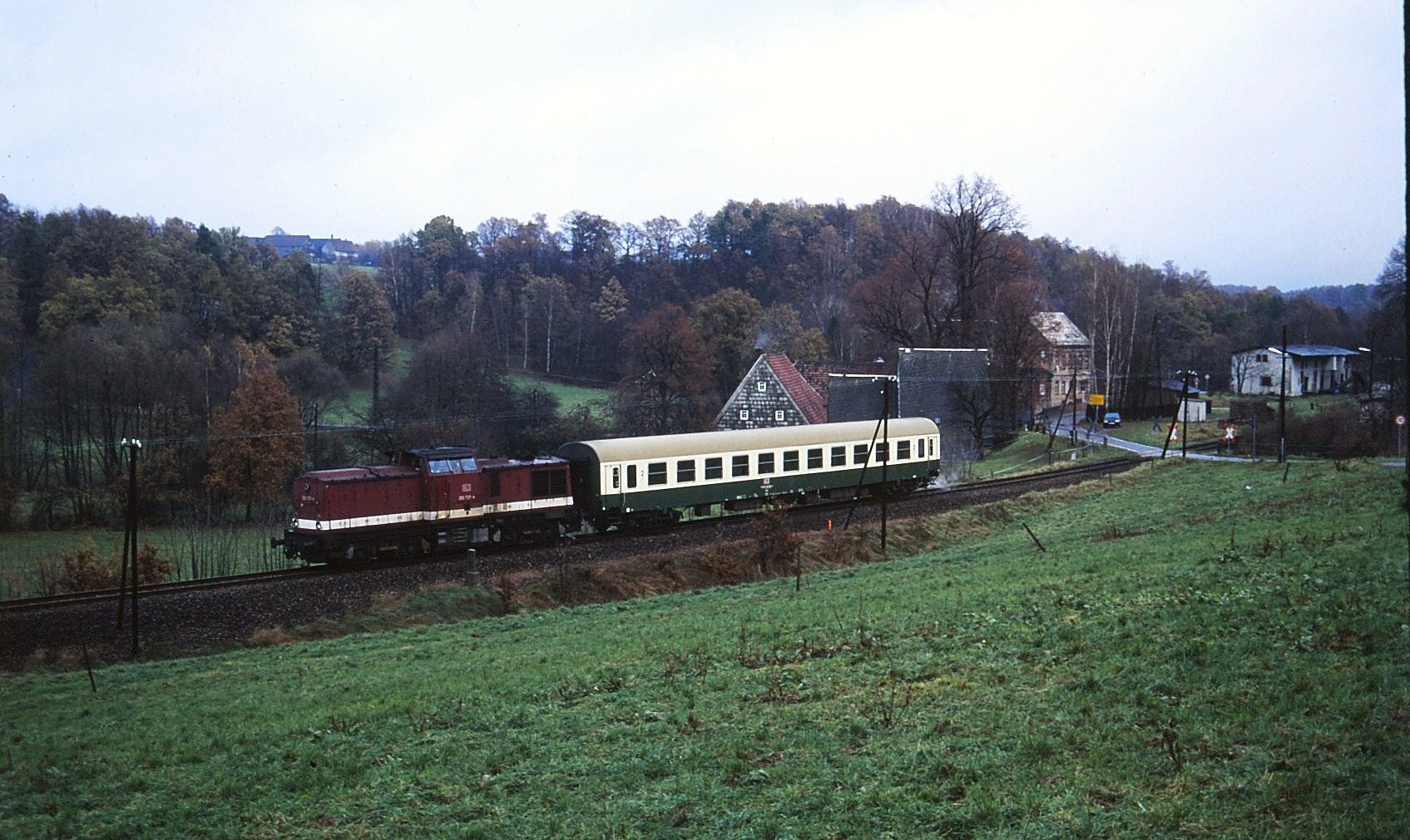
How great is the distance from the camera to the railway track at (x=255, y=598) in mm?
20094

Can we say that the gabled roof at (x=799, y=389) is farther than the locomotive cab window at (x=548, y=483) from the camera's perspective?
Yes

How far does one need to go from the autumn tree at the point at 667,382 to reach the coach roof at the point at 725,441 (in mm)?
25049

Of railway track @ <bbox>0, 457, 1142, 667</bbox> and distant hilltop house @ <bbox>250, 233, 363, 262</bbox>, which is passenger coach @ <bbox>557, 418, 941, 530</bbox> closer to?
railway track @ <bbox>0, 457, 1142, 667</bbox>

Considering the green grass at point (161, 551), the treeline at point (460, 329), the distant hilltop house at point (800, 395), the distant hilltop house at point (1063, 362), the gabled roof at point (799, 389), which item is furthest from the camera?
the distant hilltop house at point (1063, 362)

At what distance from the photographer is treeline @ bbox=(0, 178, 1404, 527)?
48.2m

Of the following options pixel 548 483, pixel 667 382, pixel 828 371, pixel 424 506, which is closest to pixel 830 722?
pixel 424 506

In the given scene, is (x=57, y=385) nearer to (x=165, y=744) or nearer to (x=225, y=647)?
(x=225, y=647)

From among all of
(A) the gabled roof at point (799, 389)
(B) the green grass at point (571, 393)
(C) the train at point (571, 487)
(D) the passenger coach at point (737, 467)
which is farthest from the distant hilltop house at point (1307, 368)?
(B) the green grass at point (571, 393)

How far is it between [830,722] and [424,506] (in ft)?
64.5

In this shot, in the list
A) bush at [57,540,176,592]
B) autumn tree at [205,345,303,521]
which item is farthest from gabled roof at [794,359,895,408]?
bush at [57,540,176,592]

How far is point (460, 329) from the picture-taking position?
7231 centimetres

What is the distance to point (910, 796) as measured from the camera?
8.10 metres

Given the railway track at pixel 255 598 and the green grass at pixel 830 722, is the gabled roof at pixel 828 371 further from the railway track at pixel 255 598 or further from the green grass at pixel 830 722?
the green grass at pixel 830 722

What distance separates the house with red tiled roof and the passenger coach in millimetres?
15313
